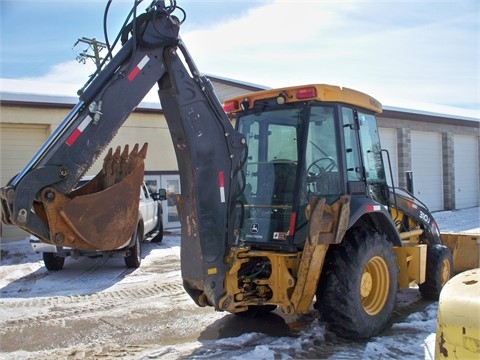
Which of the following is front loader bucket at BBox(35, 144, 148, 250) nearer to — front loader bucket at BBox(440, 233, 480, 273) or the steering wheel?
the steering wheel

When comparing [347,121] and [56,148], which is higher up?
[347,121]

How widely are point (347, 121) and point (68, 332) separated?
3.99 metres

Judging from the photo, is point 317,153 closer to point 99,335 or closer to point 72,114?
point 72,114

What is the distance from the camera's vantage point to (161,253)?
11.3 meters

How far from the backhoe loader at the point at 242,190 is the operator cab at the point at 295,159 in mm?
12

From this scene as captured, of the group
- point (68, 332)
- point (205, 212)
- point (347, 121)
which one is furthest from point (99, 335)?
point (347, 121)

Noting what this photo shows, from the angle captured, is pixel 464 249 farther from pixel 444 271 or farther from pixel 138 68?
pixel 138 68


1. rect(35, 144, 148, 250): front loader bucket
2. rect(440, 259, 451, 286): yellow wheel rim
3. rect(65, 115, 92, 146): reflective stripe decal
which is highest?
rect(65, 115, 92, 146): reflective stripe decal

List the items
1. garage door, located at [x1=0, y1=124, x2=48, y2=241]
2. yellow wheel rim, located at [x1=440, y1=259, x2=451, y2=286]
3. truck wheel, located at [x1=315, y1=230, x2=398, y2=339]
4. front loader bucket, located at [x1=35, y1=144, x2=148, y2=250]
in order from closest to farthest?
front loader bucket, located at [x1=35, y1=144, x2=148, y2=250] → truck wheel, located at [x1=315, y1=230, x2=398, y2=339] → yellow wheel rim, located at [x1=440, y1=259, x2=451, y2=286] → garage door, located at [x1=0, y1=124, x2=48, y2=241]

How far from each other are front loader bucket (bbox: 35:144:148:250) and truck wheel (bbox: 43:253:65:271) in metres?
5.87

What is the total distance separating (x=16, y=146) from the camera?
13.7m

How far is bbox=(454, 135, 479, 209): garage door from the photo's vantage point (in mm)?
21766

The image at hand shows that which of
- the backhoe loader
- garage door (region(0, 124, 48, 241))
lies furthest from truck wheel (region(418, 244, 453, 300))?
garage door (region(0, 124, 48, 241))

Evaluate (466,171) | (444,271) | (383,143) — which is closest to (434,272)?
(444,271)
